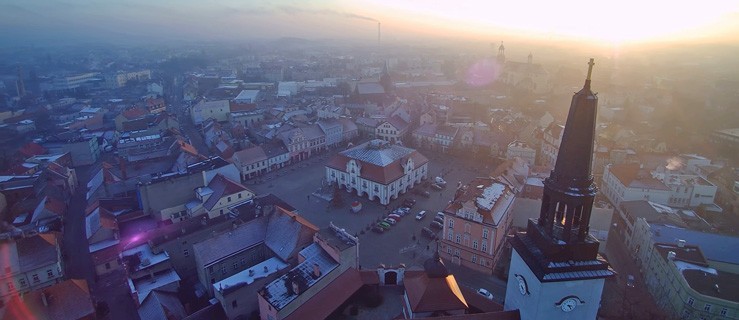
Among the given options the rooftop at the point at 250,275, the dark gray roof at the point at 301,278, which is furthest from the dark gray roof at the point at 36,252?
the dark gray roof at the point at 301,278

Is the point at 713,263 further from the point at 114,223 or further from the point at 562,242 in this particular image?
the point at 114,223

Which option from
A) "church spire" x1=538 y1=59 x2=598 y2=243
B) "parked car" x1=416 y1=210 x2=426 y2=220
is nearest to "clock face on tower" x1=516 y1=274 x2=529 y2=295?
"church spire" x1=538 y1=59 x2=598 y2=243

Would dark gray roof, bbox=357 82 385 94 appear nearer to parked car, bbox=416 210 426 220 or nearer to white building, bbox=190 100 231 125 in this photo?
white building, bbox=190 100 231 125

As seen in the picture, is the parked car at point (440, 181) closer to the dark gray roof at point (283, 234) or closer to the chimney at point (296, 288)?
the dark gray roof at point (283, 234)

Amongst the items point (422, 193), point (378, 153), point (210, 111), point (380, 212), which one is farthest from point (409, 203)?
point (210, 111)

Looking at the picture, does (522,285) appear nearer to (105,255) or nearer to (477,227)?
(477,227)

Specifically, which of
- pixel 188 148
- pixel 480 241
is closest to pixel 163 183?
pixel 188 148
